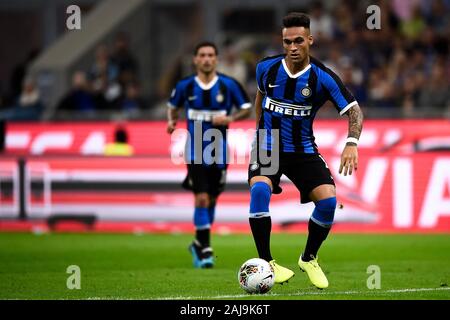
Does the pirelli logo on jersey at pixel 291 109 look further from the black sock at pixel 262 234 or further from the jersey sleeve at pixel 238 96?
the jersey sleeve at pixel 238 96

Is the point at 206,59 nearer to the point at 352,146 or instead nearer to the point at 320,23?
the point at 352,146

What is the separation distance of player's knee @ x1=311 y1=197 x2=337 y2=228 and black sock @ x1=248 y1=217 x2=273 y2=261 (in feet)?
1.59

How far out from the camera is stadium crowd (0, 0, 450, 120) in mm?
21750

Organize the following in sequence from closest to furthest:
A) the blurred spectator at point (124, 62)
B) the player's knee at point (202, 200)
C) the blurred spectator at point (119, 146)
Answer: the player's knee at point (202, 200) < the blurred spectator at point (119, 146) < the blurred spectator at point (124, 62)

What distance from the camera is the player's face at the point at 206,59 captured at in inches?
551

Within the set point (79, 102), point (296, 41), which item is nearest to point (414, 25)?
point (79, 102)

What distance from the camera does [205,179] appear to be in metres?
14.0

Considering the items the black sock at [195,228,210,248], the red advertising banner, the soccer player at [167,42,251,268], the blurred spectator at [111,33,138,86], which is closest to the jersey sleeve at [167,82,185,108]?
the soccer player at [167,42,251,268]

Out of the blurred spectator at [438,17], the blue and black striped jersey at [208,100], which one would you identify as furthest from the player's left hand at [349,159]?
the blurred spectator at [438,17]

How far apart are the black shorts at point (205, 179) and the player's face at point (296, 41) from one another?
3617 mm

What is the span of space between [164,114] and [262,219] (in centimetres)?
1135

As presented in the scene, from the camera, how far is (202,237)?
13.8m

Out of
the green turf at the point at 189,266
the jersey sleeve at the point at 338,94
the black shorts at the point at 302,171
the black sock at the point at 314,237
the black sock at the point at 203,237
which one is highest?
the jersey sleeve at the point at 338,94
